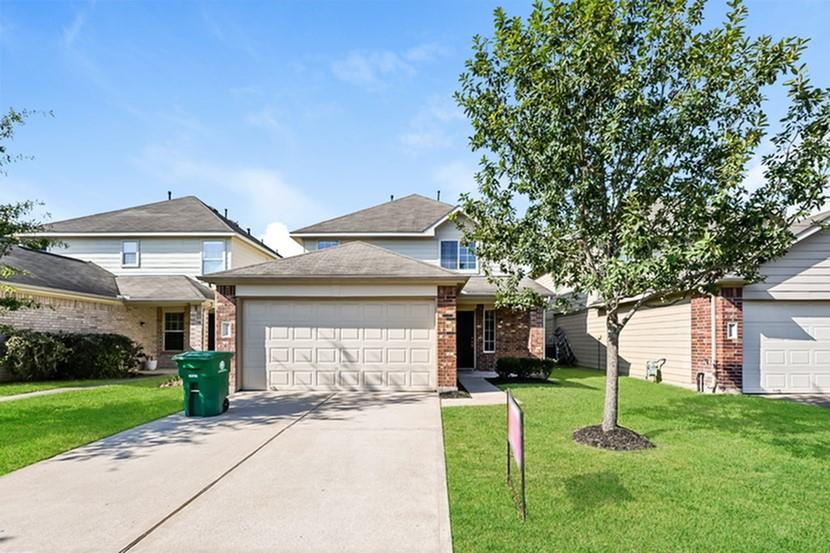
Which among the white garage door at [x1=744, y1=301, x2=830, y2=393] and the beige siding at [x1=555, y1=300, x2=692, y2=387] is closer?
the white garage door at [x1=744, y1=301, x2=830, y2=393]

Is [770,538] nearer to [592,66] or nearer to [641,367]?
[592,66]

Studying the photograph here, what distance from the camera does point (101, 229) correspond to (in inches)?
806

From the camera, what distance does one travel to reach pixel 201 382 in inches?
343

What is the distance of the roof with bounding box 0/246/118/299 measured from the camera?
50.0 ft

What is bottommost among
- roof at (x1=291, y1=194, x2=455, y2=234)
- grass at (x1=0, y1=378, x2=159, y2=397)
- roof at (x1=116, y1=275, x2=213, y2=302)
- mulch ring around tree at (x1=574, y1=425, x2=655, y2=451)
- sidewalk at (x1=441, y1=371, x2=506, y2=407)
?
grass at (x1=0, y1=378, x2=159, y2=397)

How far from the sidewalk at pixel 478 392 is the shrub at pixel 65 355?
11.3 metres

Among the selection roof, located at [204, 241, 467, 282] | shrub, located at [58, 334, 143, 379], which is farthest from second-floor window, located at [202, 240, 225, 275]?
roof, located at [204, 241, 467, 282]

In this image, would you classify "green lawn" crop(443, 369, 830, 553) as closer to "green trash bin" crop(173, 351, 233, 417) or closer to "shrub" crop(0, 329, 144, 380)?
"green trash bin" crop(173, 351, 233, 417)

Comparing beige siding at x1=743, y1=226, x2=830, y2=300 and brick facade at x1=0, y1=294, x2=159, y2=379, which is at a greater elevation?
beige siding at x1=743, y1=226, x2=830, y2=300

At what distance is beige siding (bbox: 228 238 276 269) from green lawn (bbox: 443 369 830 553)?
14.8 m

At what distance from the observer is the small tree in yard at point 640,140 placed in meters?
6.02

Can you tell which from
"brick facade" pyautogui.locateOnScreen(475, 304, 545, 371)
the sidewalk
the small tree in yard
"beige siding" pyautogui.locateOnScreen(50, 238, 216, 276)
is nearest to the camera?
the small tree in yard

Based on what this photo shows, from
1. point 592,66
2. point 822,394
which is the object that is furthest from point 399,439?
point 822,394

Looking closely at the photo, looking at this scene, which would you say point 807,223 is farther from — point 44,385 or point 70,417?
point 44,385
